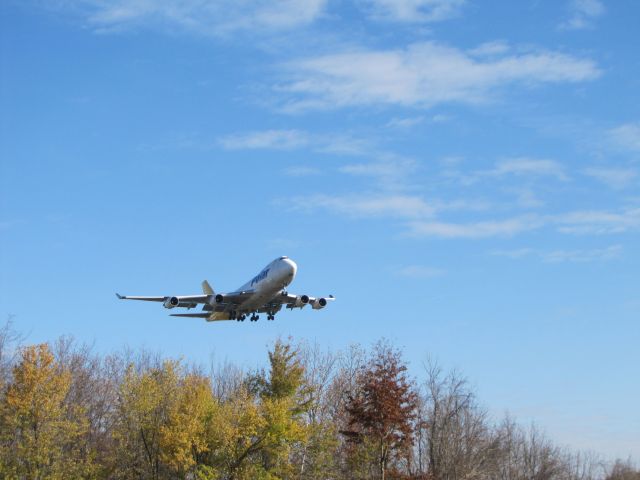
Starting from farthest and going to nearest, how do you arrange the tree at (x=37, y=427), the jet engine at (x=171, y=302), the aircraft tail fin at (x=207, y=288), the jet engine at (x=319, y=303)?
the jet engine at (x=319, y=303) < the aircraft tail fin at (x=207, y=288) < the jet engine at (x=171, y=302) < the tree at (x=37, y=427)

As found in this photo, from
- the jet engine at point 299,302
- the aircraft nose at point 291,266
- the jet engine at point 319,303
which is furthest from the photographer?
the jet engine at point 319,303

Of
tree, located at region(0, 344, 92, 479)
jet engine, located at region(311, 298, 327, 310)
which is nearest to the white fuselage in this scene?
A: jet engine, located at region(311, 298, 327, 310)

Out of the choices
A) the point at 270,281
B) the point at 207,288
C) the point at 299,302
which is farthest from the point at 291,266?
the point at 207,288

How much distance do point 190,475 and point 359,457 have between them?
1130cm

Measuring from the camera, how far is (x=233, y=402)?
185ft

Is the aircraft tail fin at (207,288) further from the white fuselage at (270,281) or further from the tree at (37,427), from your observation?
the tree at (37,427)

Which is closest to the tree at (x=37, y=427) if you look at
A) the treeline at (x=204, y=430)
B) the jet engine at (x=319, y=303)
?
the treeline at (x=204, y=430)

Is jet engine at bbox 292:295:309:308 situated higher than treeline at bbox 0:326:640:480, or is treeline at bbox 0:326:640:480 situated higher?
jet engine at bbox 292:295:309:308

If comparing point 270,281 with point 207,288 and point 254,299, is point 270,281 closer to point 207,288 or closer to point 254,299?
point 254,299

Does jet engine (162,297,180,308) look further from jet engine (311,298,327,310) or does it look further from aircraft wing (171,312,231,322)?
jet engine (311,298,327,310)

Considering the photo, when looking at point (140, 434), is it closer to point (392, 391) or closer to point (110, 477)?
point (110, 477)

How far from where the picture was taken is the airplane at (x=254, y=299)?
200 feet

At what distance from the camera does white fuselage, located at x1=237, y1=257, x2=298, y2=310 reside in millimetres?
60375

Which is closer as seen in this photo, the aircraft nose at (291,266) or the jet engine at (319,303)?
the aircraft nose at (291,266)
